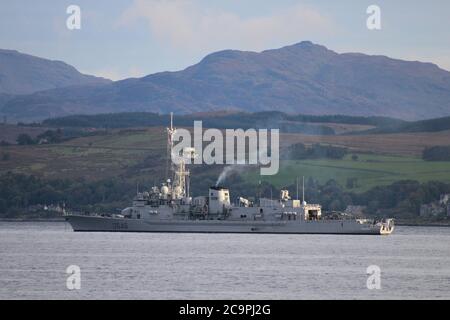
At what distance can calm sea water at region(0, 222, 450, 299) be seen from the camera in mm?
50281

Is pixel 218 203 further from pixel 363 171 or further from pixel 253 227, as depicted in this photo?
pixel 363 171

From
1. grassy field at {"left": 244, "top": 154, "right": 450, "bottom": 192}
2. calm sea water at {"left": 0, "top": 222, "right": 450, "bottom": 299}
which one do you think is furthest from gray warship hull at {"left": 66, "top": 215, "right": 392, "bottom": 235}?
grassy field at {"left": 244, "top": 154, "right": 450, "bottom": 192}

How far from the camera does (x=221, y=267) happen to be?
6253 centimetres

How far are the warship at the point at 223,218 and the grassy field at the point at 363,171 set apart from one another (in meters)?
43.6

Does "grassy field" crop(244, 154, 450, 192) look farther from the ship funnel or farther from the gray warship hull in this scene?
the gray warship hull

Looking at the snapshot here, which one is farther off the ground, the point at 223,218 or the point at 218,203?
the point at 218,203

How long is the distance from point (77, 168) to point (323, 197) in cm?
5457

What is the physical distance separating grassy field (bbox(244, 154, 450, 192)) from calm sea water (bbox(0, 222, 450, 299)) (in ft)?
196

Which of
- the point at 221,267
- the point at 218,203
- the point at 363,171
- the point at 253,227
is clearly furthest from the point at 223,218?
the point at 363,171

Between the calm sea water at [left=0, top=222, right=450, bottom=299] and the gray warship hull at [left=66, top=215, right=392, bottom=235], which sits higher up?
the gray warship hull at [left=66, top=215, right=392, bottom=235]

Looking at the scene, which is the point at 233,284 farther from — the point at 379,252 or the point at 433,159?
the point at 433,159

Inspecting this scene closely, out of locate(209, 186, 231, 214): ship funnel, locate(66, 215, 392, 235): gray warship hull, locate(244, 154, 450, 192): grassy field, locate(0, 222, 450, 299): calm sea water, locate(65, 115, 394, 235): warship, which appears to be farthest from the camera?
locate(244, 154, 450, 192): grassy field

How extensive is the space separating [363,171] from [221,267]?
338ft
